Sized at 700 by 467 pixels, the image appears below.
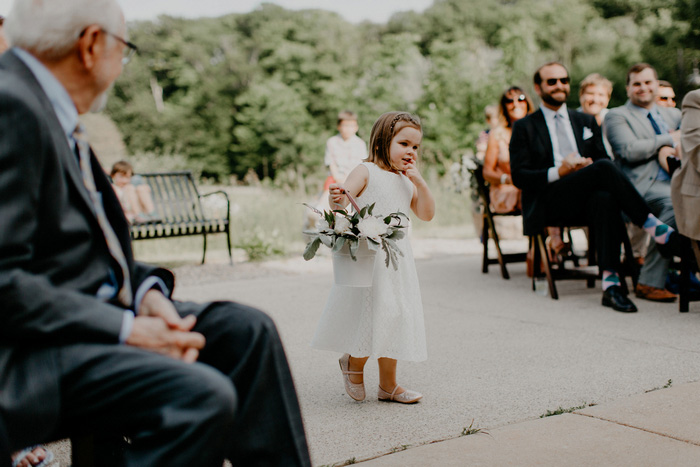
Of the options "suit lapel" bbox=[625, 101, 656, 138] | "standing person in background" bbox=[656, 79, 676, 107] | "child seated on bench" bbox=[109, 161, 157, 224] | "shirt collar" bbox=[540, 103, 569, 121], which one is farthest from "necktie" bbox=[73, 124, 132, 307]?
"child seated on bench" bbox=[109, 161, 157, 224]

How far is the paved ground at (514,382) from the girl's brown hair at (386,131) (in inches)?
46.6

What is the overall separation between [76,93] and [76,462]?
907 millimetres

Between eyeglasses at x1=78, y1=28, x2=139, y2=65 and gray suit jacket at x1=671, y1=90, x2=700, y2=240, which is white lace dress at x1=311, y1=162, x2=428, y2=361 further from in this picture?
gray suit jacket at x1=671, y1=90, x2=700, y2=240

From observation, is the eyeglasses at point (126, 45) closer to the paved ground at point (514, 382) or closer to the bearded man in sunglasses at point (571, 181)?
the paved ground at point (514, 382)

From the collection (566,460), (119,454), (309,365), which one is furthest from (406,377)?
(119,454)

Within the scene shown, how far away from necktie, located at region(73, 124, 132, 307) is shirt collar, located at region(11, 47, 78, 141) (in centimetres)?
5

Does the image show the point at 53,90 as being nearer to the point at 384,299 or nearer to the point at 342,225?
the point at 342,225

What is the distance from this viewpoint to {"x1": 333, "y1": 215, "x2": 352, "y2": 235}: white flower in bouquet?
10.8 feet

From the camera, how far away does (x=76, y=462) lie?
5.95 feet

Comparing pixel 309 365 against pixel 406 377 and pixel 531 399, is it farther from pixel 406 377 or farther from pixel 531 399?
pixel 531 399

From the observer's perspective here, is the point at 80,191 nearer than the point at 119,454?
Yes

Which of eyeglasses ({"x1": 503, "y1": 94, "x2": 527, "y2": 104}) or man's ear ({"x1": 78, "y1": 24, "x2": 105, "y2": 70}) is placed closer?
man's ear ({"x1": 78, "y1": 24, "x2": 105, "y2": 70})

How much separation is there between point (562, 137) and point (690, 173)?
1.39 metres

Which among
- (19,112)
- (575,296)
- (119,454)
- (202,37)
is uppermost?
(202,37)
